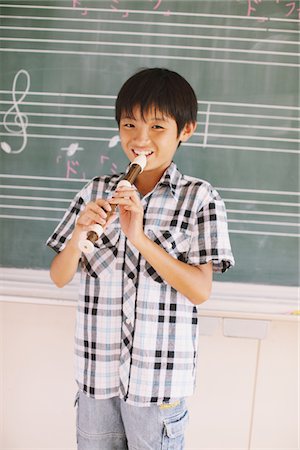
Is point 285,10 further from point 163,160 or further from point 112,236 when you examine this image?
point 112,236

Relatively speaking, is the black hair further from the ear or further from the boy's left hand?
the boy's left hand

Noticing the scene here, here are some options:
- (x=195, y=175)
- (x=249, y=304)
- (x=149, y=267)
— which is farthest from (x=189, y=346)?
(x=195, y=175)

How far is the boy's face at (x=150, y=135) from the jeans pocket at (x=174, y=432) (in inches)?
20.9

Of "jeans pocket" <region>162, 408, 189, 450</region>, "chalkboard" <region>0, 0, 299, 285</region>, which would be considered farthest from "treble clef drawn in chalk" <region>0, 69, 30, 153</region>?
"jeans pocket" <region>162, 408, 189, 450</region>

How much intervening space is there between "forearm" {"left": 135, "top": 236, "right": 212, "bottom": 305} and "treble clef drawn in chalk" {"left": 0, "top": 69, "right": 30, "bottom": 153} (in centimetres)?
61

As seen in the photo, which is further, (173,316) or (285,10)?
(285,10)

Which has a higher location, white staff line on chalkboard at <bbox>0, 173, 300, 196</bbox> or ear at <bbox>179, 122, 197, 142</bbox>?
ear at <bbox>179, 122, 197, 142</bbox>

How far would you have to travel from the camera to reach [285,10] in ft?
3.94

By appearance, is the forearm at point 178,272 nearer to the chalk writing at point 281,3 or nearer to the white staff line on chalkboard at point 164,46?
the white staff line on chalkboard at point 164,46

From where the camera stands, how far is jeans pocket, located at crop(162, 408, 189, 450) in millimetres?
933

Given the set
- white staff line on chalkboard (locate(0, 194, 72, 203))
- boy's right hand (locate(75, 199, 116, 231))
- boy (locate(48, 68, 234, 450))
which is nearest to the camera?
boy's right hand (locate(75, 199, 116, 231))

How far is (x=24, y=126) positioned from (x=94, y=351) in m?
0.68

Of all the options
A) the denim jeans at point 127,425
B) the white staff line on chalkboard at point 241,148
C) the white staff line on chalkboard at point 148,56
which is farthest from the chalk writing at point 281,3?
the denim jeans at point 127,425

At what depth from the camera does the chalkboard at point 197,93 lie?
121 centimetres
